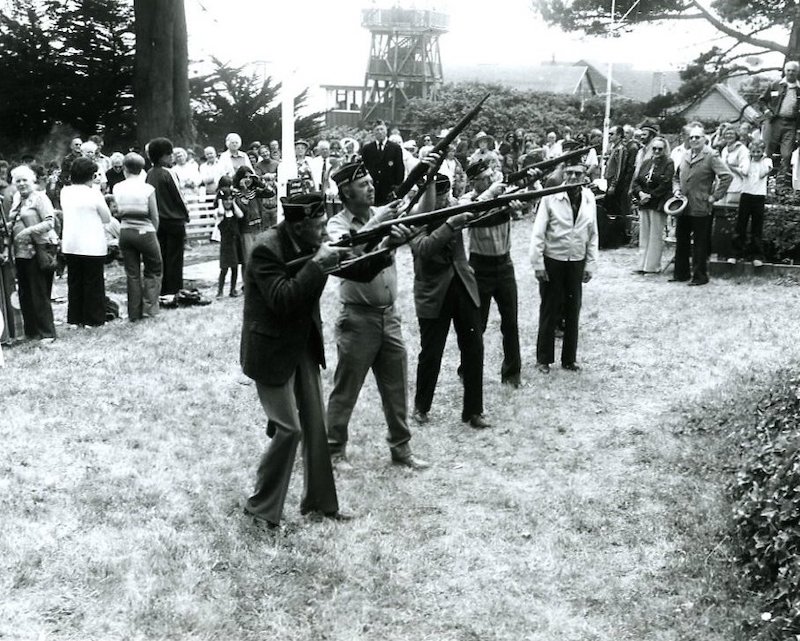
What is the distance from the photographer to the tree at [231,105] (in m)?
25.2

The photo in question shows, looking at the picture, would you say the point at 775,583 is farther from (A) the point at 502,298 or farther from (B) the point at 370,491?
(A) the point at 502,298

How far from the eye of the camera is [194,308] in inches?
513

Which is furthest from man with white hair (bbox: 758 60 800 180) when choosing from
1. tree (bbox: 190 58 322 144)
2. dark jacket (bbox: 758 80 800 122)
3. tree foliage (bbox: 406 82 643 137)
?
tree foliage (bbox: 406 82 643 137)

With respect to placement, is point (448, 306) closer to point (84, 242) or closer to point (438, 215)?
point (438, 215)

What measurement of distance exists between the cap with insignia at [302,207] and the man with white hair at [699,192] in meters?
9.10

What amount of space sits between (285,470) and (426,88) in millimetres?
59522

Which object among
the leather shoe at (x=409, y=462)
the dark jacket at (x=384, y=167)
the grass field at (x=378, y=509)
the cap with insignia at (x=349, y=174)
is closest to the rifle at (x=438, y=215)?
the cap with insignia at (x=349, y=174)

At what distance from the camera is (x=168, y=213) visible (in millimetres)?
13055

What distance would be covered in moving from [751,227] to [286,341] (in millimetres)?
10238

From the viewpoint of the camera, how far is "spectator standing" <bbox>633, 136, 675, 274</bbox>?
14289mm

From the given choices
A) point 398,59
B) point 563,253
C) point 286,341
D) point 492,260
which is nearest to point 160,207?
point 492,260

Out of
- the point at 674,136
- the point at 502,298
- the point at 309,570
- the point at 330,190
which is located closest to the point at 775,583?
the point at 309,570

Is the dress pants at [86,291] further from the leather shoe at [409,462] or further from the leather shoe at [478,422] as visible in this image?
the leather shoe at [409,462]

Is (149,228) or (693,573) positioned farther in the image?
(149,228)
